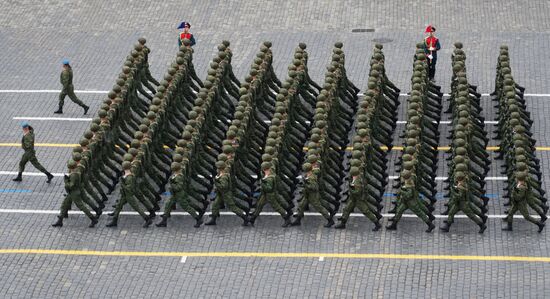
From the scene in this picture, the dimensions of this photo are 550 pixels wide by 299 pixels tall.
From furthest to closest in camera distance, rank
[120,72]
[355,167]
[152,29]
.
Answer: [152,29], [120,72], [355,167]

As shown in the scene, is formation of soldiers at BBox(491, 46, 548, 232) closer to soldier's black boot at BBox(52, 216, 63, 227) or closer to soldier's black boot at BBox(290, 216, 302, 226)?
soldier's black boot at BBox(290, 216, 302, 226)

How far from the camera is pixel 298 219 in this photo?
1361 inches

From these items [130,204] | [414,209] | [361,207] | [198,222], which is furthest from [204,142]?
[414,209]

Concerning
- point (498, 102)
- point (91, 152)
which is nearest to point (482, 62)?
point (498, 102)

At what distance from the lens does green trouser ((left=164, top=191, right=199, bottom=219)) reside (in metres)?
34.3

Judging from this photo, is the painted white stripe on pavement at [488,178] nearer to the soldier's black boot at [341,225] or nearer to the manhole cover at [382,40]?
the soldier's black boot at [341,225]

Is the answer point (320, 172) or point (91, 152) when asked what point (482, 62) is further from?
point (91, 152)

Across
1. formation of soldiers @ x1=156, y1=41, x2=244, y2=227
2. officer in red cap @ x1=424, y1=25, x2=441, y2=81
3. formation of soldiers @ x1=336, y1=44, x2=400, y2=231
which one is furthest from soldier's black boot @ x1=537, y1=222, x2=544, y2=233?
officer in red cap @ x1=424, y1=25, x2=441, y2=81

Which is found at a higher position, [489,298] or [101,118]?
[101,118]

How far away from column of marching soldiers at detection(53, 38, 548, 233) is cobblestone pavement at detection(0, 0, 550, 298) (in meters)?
0.53

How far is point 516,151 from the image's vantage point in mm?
34594

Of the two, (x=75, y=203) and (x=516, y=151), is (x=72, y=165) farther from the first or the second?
(x=516, y=151)

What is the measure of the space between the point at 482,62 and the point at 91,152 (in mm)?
13235

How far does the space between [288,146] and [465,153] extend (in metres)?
4.39
